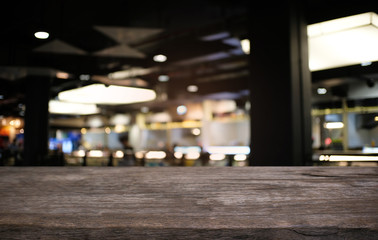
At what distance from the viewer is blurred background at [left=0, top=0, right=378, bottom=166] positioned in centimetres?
361

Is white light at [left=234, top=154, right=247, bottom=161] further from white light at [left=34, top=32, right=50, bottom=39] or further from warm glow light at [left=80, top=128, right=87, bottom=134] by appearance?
warm glow light at [left=80, top=128, right=87, bottom=134]

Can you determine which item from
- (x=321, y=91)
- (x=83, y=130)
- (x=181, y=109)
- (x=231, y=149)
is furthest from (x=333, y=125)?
(x=83, y=130)

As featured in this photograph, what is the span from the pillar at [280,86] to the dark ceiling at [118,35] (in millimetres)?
295

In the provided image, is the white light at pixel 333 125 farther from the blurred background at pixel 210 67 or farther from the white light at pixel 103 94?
the white light at pixel 103 94

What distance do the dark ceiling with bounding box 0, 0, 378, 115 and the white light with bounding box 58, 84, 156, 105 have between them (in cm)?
23

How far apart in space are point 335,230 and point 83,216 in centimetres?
52

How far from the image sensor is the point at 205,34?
20.1 feet

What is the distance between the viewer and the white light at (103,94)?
18.5ft

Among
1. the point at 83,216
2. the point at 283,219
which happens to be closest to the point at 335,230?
the point at 283,219

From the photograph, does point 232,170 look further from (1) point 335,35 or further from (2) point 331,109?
(2) point 331,109

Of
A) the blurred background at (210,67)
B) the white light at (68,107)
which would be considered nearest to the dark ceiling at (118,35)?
the blurred background at (210,67)

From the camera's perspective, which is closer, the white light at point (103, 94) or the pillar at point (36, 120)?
the white light at point (103, 94)

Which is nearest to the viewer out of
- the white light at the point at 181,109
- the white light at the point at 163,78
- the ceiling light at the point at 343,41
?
the ceiling light at the point at 343,41

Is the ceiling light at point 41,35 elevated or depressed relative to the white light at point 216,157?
elevated
